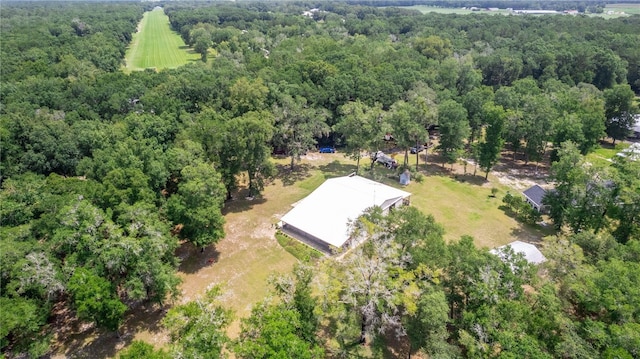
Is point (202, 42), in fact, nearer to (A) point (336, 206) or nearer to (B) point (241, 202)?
(B) point (241, 202)

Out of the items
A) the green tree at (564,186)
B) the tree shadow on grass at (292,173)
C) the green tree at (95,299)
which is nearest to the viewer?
the green tree at (95,299)

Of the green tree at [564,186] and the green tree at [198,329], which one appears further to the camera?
the green tree at [564,186]

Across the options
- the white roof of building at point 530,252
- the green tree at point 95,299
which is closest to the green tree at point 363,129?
the white roof of building at point 530,252

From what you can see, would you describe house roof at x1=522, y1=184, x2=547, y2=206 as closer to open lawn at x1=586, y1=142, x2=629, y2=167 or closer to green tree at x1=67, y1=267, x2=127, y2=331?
open lawn at x1=586, y1=142, x2=629, y2=167

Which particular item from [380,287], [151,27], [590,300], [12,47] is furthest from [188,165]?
[151,27]

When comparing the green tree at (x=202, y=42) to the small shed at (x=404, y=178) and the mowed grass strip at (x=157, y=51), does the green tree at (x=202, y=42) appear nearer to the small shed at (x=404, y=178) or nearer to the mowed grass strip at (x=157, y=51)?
the mowed grass strip at (x=157, y=51)

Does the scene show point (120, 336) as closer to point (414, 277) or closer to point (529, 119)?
point (414, 277)

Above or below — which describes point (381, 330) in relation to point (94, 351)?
above

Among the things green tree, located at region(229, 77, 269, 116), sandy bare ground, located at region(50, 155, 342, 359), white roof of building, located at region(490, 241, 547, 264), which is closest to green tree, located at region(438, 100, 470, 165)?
white roof of building, located at region(490, 241, 547, 264)
